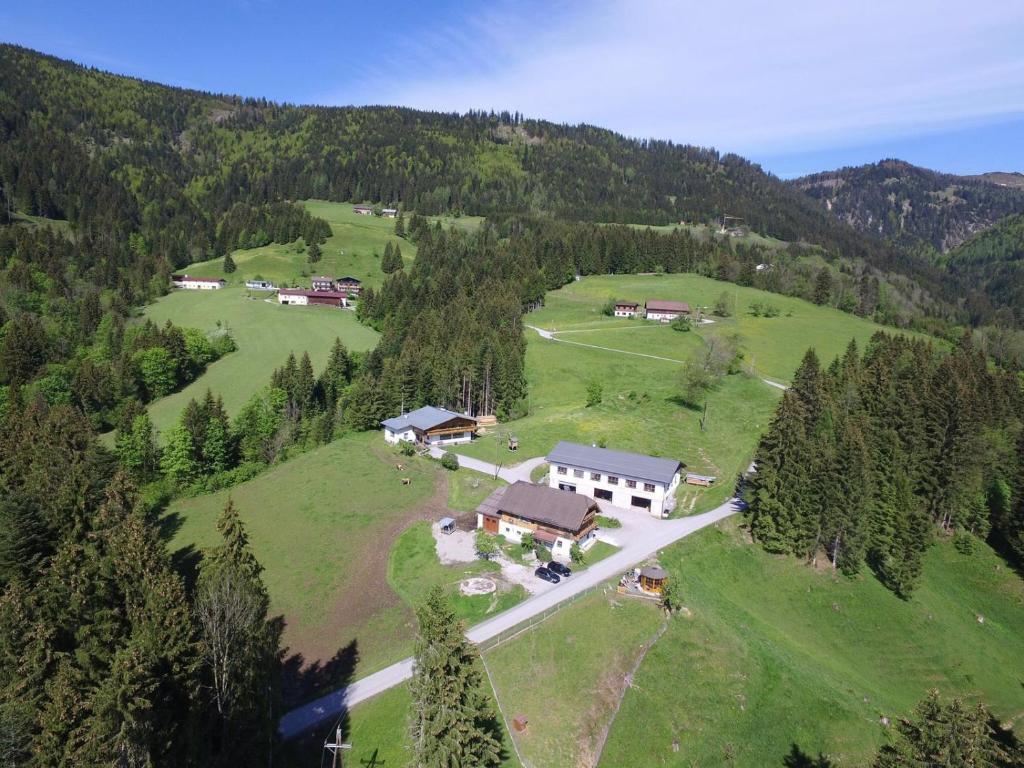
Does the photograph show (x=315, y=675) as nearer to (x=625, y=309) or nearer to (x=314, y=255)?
(x=625, y=309)

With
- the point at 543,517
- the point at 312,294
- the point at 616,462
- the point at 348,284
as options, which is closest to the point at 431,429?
the point at 616,462

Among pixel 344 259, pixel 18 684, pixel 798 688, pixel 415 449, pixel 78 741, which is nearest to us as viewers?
pixel 78 741

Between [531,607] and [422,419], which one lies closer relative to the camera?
[531,607]

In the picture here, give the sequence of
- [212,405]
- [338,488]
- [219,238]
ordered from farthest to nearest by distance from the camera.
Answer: [219,238] < [212,405] < [338,488]

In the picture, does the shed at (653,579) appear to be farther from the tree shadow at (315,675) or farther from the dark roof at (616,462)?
the tree shadow at (315,675)

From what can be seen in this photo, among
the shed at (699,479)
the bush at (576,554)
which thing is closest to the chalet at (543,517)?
the bush at (576,554)

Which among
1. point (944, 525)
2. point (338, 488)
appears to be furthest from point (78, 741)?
point (944, 525)

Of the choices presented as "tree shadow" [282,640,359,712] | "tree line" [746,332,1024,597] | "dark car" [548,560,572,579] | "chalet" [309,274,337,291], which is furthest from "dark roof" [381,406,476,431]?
"chalet" [309,274,337,291]

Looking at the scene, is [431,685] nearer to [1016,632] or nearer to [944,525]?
[1016,632]

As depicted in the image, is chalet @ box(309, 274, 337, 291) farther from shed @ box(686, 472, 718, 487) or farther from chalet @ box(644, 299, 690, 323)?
shed @ box(686, 472, 718, 487)
